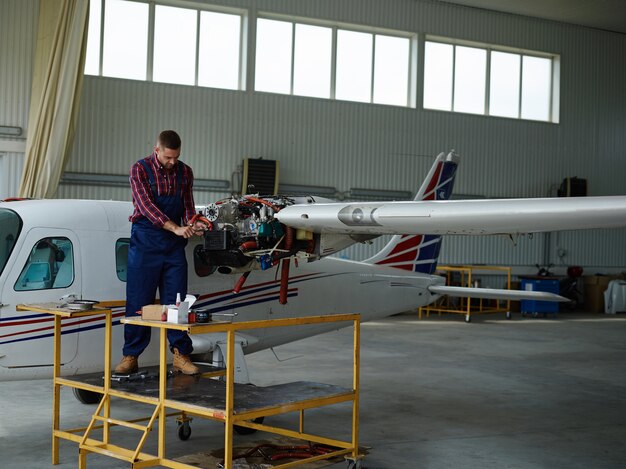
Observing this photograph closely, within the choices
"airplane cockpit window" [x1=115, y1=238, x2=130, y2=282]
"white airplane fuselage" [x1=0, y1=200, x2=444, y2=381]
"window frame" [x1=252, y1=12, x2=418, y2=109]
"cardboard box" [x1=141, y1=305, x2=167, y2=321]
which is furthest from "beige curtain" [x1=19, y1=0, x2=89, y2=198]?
"cardboard box" [x1=141, y1=305, x2=167, y2=321]

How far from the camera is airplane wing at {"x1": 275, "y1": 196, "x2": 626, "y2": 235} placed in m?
4.66

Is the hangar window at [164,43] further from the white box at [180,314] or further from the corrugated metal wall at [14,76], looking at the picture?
the white box at [180,314]

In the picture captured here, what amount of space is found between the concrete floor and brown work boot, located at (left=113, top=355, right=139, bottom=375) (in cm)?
78

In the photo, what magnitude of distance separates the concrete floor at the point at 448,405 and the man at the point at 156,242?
3.36 feet

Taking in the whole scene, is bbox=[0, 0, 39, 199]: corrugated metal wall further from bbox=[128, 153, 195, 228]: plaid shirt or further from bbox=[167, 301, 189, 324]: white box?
bbox=[167, 301, 189, 324]: white box

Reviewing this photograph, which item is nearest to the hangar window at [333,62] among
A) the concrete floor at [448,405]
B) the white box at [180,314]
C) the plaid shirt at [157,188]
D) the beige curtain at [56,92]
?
the beige curtain at [56,92]

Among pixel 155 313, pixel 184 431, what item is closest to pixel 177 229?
pixel 155 313

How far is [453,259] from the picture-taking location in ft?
68.7

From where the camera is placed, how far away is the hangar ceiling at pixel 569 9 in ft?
68.0

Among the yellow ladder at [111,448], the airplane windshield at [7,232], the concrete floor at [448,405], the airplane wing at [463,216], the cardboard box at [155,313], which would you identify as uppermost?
the airplane wing at [463,216]

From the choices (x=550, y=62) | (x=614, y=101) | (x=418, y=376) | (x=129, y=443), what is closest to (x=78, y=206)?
(x=129, y=443)

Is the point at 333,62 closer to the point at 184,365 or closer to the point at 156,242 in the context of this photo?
the point at 156,242

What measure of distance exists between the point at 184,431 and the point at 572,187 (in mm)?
17837

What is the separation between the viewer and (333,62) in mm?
19281
